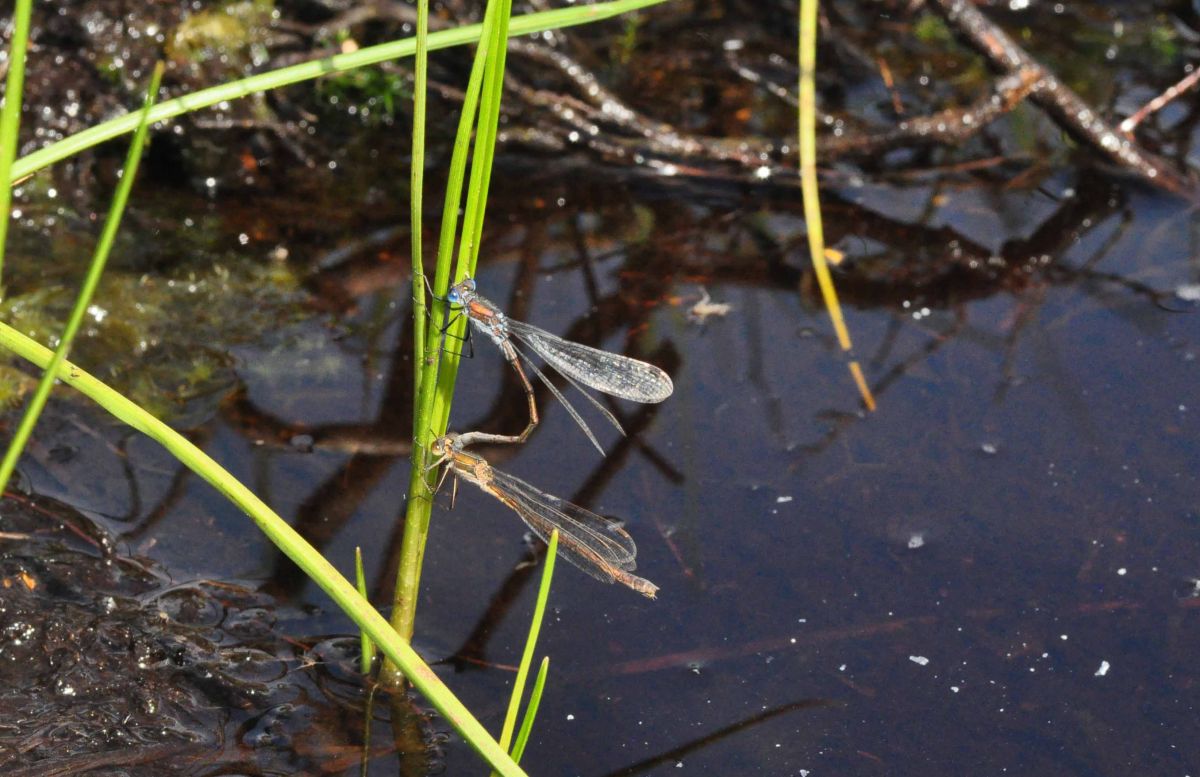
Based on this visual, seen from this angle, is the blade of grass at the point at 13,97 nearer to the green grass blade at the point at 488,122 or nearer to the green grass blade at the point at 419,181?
the green grass blade at the point at 419,181

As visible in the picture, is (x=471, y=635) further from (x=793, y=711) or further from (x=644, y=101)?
(x=644, y=101)

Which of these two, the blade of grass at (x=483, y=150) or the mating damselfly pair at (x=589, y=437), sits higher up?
the blade of grass at (x=483, y=150)

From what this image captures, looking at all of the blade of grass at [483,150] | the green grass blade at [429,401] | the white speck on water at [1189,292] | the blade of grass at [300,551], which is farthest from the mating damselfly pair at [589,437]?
the white speck on water at [1189,292]

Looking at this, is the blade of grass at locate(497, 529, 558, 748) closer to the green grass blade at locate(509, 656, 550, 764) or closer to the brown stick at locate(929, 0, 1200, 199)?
the green grass blade at locate(509, 656, 550, 764)

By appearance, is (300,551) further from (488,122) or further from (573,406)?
(573,406)

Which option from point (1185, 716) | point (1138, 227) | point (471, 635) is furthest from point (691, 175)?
point (1185, 716)
